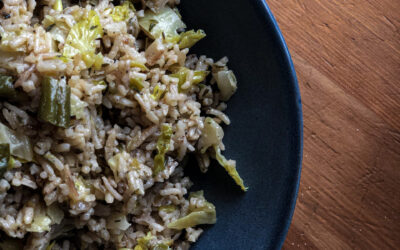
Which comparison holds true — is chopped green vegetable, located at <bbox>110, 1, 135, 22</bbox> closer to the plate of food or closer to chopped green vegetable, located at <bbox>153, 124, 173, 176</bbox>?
the plate of food

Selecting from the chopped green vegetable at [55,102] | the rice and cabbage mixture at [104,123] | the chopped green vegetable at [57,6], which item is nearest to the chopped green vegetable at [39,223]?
the rice and cabbage mixture at [104,123]

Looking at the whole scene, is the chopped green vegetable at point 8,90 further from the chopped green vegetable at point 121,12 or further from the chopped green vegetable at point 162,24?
the chopped green vegetable at point 162,24

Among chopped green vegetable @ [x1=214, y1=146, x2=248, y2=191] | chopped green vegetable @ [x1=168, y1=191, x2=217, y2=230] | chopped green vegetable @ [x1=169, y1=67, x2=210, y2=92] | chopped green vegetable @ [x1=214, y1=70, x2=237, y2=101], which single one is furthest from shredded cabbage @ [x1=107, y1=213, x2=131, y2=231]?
chopped green vegetable @ [x1=214, y1=70, x2=237, y2=101]

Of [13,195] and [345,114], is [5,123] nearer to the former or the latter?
[13,195]

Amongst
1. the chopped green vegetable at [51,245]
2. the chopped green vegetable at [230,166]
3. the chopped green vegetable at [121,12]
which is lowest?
the chopped green vegetable at [51,245]

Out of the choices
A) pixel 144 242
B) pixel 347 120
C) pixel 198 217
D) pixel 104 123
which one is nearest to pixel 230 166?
pixel 198 217

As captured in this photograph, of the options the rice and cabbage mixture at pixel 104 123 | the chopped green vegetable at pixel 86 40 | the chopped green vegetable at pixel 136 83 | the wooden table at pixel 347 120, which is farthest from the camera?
the wooden table at pixel 347 120

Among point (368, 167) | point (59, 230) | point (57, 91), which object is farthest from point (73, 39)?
point (368, 167)

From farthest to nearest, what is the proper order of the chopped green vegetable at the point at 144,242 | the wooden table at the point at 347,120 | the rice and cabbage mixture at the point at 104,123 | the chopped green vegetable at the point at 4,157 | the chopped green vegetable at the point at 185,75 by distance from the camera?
the wooden table at the point at 347,120 → the chopped green vegetable at the point at 185,75 → the chopped green vegetable at the point at 144,242 → the rice and cabbage mixture at the point at 104,123 → the chopped green vegetable at the point at 4,157
